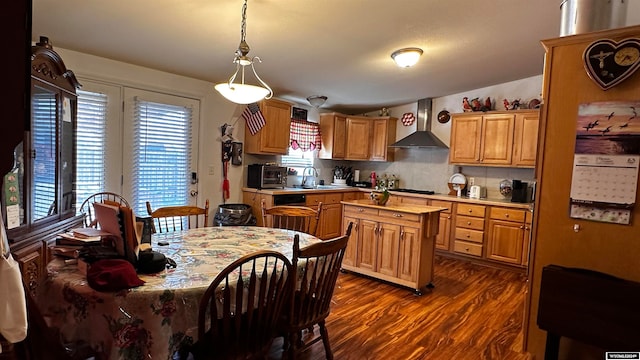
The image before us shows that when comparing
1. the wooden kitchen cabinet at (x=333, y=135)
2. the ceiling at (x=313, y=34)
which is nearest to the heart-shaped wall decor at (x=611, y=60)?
the ceiling at (x=313, y=34)

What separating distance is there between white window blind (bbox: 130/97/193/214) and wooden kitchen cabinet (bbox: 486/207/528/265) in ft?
13.1

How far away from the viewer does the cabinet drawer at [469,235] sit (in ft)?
15.2

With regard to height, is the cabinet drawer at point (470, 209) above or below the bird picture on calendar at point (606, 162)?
below

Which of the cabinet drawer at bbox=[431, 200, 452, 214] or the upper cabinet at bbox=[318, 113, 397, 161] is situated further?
the upper cabinet at bbox=[318, 113, 397, 161]

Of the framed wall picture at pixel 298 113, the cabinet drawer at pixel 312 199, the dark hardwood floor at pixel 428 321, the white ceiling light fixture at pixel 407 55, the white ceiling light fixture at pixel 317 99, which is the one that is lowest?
the dark hardwood floor at pixel 428 321

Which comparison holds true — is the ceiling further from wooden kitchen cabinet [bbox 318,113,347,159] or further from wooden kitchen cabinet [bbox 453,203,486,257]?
wooden kitchen cabinet [bbox 453,203,486,257]

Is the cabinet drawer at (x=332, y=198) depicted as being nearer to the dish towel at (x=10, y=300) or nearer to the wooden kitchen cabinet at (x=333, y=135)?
the wooden kitchen cabinet at (x=333, y=135)

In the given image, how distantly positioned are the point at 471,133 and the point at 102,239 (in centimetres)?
477

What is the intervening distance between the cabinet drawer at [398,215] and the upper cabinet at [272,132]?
6.54 feet

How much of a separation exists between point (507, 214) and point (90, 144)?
16.0 ft

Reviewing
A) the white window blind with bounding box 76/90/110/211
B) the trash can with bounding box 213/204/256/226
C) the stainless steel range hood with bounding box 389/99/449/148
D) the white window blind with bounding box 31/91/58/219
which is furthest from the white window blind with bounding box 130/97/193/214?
the stainless steel range hood with bounding box 389/99/449/148

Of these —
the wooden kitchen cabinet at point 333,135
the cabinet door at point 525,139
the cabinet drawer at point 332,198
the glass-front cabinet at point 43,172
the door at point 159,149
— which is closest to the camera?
the glass-front cabinet at point 43,172

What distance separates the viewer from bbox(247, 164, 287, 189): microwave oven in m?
4.76

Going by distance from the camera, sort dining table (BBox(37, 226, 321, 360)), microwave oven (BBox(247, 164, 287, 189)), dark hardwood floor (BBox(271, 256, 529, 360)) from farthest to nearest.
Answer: microwave oven (BBox(247, 164, 287, 189)) < dark hardwood floor (BBox(271, 256, 529, 360)) < dining table (BBox(37, 226, 321, 360))
